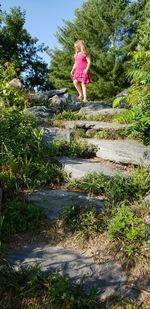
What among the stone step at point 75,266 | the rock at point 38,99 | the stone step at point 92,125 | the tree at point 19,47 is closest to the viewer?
the stone step at point 75,266

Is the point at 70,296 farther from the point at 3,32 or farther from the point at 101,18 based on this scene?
the point at 101,18

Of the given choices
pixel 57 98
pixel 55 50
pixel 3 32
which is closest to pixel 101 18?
pixel 55 50

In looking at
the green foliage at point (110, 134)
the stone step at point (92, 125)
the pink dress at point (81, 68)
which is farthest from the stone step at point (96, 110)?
the green foliage at point (110, 134)

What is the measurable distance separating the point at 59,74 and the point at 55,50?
2323mm

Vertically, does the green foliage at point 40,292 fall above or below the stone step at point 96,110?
below

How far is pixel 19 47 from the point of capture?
23625 mm

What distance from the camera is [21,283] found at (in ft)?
14.5

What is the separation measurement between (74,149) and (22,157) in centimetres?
121

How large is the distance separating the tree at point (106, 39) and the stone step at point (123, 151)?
1992cm

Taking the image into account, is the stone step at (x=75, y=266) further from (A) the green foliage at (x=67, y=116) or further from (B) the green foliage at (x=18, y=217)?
(A) the green foliage at (x=67, y=116)

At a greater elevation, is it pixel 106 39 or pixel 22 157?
pixel 106 39

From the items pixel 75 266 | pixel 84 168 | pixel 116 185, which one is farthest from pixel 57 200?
pixel 75 266

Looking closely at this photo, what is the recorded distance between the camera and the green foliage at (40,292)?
166 inches

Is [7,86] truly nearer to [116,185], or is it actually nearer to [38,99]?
[116,185]
